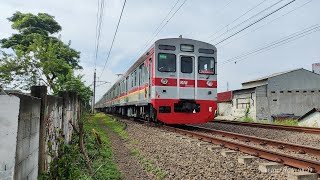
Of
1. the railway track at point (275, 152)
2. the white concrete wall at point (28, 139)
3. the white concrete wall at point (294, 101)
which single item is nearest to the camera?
the white concrete wall at point (28, 139)

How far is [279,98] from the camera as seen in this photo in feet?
99.6

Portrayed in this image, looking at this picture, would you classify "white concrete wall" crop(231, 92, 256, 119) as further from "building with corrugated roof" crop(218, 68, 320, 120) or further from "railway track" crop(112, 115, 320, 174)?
"railway track" crop(112, 115, 320, 174)

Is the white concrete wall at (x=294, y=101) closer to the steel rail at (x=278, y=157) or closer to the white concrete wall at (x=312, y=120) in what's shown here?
the white concrete wall at (x=312, y=120)

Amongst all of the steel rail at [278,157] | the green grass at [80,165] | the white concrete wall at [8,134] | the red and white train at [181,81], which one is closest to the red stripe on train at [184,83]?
the red and white train at [181,81]

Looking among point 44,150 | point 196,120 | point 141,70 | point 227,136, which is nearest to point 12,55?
point 141,70

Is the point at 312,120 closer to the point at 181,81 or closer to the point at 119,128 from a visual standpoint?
the point at 181,81

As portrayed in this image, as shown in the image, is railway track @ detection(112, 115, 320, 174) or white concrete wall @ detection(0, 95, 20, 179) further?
railway track @ detection(112, 115, 320, 174)

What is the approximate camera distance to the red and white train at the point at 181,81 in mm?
11953

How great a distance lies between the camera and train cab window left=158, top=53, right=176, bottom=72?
12109mm

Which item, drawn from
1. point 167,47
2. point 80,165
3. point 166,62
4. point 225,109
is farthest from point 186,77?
point 225,109

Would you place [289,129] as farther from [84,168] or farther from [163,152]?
[84,168]

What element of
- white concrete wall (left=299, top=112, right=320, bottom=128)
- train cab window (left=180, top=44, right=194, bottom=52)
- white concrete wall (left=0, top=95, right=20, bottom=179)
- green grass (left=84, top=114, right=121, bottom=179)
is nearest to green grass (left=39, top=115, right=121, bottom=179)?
green grass (left=84, top=114, right=121, bottom=179)

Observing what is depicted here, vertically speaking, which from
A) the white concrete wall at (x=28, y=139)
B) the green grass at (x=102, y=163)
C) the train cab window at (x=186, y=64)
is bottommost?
the green grass at (x=102, y=163)

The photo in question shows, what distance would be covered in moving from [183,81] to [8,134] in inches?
405
